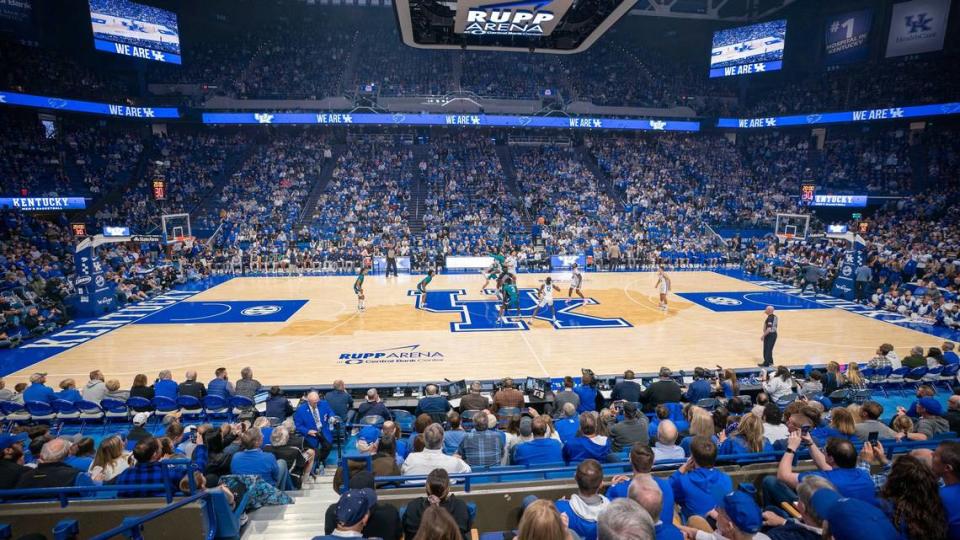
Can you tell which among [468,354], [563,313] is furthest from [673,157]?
[468,354]

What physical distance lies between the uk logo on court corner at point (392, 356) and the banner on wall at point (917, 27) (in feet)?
128

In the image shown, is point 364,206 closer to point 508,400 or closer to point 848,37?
point 508,400

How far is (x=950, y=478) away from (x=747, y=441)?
2.26 metres

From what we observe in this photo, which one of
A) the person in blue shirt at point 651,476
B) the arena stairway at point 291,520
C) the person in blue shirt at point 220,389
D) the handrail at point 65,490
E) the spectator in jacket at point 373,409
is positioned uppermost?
the person in blue shirt at point 651,476

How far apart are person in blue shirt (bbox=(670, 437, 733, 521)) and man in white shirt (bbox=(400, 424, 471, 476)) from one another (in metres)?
1.98

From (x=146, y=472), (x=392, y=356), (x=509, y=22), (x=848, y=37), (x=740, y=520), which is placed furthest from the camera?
(x=848, y=37)

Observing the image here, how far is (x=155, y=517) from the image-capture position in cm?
404

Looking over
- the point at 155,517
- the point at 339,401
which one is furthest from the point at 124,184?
the point at 155,517

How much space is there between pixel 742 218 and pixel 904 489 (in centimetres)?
3649

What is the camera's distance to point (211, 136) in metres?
37.6

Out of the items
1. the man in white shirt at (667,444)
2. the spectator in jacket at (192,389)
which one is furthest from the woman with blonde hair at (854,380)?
the spectator in jacket at (192,389)

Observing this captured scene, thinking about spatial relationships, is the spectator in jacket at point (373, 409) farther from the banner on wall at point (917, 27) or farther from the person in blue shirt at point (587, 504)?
the banner on wall at point (917, 27)

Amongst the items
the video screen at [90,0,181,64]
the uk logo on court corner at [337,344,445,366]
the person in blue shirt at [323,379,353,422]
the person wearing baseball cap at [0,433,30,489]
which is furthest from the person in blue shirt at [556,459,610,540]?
the video screen at [90,0,181,64]

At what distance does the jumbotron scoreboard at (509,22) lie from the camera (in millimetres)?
7258
